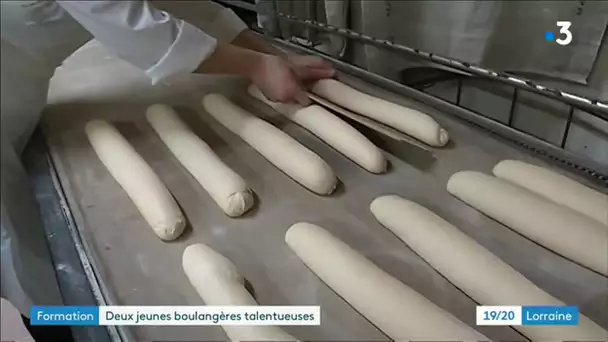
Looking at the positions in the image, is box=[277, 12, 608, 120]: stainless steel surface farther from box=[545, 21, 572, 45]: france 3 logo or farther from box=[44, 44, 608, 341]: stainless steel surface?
box=[545, 21, 572, 45]: france 3 logo

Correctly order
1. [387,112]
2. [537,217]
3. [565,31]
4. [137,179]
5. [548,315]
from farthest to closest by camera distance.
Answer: [565,31] → [387,112] → [137,179] → [537,217] → [548,315]

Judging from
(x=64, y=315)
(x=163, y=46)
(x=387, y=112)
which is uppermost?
(x=163, y=46)

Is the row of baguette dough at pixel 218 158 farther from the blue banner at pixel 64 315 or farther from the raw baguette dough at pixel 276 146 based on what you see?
the blue banner at pixel 64 315

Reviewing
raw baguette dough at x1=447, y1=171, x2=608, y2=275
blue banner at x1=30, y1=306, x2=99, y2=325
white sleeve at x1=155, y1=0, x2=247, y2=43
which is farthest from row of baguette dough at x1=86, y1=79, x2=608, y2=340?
white sleeve at x1=155, y1=0, x2=247, y2=43

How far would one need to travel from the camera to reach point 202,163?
77 centimetres

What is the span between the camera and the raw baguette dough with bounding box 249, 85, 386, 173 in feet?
2.52

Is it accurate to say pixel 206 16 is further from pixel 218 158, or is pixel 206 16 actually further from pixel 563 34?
pixel 563 34

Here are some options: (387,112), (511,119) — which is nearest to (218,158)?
(387,112)

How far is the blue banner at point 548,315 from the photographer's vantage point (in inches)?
20.5

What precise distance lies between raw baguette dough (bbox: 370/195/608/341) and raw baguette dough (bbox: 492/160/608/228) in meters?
0.14

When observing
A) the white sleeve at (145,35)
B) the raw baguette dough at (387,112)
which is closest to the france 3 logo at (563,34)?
the raw baguette dough at (387,112)

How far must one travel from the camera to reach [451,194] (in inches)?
28.5

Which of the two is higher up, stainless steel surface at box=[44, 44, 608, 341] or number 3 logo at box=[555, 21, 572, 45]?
number 3 logo at box=[555, 21, 572, 45]

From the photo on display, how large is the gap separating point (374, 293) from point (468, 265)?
11cm
